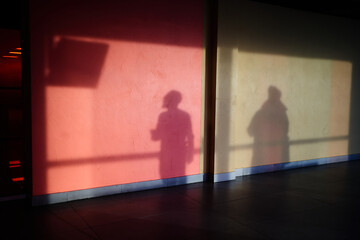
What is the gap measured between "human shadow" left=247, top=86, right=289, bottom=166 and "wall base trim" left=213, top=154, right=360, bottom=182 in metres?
0.10

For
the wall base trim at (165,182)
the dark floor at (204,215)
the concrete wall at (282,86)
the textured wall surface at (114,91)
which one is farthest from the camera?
the concrete wall at (282,86)

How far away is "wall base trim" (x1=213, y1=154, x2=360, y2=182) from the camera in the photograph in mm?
5473

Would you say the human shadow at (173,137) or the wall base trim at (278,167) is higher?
the human shadow at (173,137)

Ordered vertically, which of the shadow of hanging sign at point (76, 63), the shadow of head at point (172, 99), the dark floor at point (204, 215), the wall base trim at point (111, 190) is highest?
the shadow of hanging sign at point (76, 63)

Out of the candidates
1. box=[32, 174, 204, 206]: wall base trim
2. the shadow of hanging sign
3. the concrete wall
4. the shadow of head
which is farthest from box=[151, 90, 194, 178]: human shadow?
the shadow of hanging sign

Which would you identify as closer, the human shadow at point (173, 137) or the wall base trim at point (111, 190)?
the wall base trim at point (111, 190)

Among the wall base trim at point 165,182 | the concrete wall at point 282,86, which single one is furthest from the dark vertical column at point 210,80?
the wall base trim at point 165,182

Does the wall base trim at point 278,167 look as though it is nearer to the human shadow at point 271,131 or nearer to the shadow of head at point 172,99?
the human shadow at point 271,131

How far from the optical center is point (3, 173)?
5410mm

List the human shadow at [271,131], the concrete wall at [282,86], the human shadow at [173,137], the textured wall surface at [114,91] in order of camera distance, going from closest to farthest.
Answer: the textured wall surface at [114,91]
the human shadow at [173,137]
the concrete wall at [282,86]
the human shadow at [271,131]

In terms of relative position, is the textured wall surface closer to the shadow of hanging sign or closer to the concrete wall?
the shadow of hanging sign

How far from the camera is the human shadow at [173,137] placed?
4969 millimetres

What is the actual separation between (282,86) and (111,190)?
154 inches

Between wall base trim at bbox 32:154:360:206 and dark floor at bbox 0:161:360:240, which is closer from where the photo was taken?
dark floor at bbox 0:161:360:240
